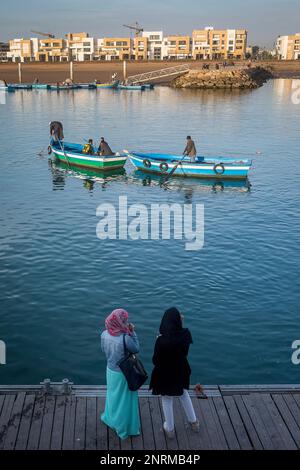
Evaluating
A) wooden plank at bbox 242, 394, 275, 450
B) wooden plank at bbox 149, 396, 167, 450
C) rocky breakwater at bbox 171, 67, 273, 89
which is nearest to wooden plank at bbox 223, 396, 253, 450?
wooden plank at bbox 242, 394, 275, 450

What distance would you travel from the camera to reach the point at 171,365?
26.9ft

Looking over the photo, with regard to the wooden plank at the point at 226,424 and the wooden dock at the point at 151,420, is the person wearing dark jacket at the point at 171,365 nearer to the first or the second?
the wooden dock at the point at 151,420

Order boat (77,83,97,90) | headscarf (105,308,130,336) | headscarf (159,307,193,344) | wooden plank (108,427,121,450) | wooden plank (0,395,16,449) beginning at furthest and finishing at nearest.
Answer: boat (77,83,97,90) → wooden plank (0,395,16,449) → wooden plank (108,427,121,450) → headscarf (105,308,130,336) → headscarf (159,307,193,344)

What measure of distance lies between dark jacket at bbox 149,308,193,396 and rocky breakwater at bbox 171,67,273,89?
11321cm

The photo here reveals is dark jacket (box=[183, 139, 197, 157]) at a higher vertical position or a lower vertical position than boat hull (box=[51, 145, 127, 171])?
higher

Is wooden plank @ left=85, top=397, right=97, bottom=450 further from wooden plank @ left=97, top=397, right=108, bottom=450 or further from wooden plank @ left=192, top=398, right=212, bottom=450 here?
wooden plank @ left=192, top=398, right=212, bottom=450

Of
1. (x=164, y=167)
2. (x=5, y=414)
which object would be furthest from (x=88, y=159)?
(x=5, y=414)

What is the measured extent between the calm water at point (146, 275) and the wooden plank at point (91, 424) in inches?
139

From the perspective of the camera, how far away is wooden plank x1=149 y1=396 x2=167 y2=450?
8336 mm

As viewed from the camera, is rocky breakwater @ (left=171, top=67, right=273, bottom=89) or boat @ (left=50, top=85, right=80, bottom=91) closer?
boat @ (left=50, top=85, right=80, bottom=91)

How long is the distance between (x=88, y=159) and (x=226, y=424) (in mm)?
29260

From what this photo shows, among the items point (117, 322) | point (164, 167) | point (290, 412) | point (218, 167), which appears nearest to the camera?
point (117, 322)

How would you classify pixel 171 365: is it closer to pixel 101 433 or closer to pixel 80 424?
pixel 101 433
